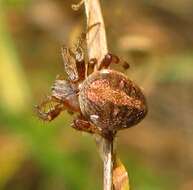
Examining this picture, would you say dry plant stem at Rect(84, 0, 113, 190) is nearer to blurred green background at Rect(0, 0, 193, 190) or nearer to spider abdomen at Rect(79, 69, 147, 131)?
spider abdomen at Rect(79, 69, 147, 131)

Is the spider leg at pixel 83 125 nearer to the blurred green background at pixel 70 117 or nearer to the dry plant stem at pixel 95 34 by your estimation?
the dry plant stem at pixel 95 34

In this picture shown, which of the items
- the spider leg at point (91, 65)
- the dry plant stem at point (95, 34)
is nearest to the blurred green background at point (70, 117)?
the spider leg at point (91, 65)

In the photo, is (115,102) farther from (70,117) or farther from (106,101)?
(70,117)

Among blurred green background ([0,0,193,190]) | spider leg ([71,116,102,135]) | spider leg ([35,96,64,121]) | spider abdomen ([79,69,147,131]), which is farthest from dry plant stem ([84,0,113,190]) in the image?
blurred green background ([0,0,193,190])

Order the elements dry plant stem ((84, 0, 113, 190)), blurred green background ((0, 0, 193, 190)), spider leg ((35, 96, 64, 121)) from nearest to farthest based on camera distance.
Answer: dry plant stem ((84, 0, 113, 190)), spider leg ((35, 96, 64, 121)), blurred green background ((0, 0, 193, 190))

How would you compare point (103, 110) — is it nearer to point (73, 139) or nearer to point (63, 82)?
point (63, 82)

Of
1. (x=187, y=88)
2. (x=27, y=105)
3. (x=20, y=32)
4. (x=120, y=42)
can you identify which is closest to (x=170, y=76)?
(x=187, y=88)

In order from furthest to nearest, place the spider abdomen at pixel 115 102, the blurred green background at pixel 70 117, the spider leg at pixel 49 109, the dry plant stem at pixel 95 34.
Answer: the blurred green background at pixel 70 117
the spider leg at pixel 49 109
the spider abdomen at pixel 115 102
the dry plant stem at pixel 95 34
